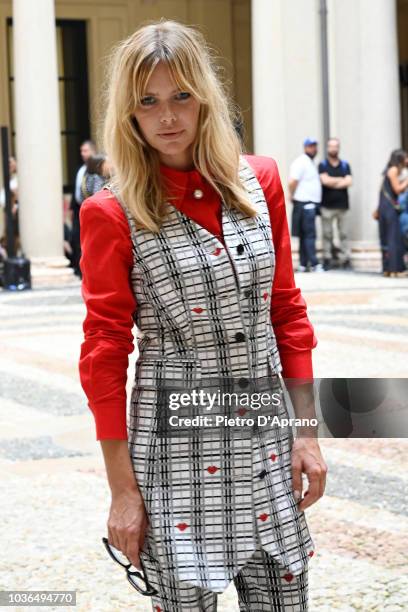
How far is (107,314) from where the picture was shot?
2.31m

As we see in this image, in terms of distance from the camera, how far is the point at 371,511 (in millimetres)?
4824

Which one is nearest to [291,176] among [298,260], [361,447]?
[298,260]

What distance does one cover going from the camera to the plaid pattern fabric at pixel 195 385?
91.3 inches

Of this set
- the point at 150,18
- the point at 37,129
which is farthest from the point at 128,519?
the point at 150,18

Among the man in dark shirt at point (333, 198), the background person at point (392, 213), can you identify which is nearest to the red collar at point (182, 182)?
the background person at point (392, 213)

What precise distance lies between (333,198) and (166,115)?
49.4 feet

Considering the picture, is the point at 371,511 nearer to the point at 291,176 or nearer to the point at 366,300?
the point at 366,300

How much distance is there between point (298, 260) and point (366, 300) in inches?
182

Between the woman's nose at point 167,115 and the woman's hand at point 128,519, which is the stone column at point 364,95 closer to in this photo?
the woman's nose at point 167,115

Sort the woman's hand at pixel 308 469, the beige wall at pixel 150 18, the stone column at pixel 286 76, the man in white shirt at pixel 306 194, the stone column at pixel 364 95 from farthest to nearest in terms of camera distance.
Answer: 1. the beige wall at pixel 150 18
2. the stone column at pixel 286 76
3. the stone column at pixel 364 95
4. the man in white shirt at pixel 306 194
5. the woman's hand at pixel 308 469

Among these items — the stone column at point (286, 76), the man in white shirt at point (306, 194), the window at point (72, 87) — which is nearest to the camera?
the man in white shirt at point (306, 194)

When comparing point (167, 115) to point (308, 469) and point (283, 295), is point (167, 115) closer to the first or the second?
point (283, 295)

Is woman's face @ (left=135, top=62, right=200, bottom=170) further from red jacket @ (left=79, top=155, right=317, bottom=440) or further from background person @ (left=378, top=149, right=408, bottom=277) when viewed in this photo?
background person @ (left=378, top=149, right=408, bottom=277)

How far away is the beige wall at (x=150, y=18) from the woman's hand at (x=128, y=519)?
60.2 feet
